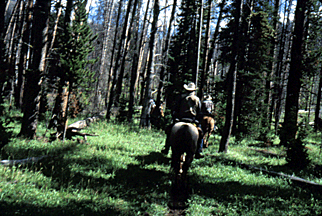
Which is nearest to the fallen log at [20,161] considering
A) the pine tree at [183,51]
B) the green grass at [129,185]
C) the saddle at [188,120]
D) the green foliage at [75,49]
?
the green grass at [129,185]

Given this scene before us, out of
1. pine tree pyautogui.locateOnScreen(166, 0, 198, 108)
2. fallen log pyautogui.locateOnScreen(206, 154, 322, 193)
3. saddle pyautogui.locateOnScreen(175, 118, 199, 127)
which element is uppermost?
pine tree pyautogui.locateOnScreen(166, 0, 198, 108)

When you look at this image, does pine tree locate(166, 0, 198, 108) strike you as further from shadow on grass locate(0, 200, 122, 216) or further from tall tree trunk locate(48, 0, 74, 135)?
shadow on grass locate(0, 200, 122, 216)

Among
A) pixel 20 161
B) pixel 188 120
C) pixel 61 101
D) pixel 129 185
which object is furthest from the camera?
pixel 61 101

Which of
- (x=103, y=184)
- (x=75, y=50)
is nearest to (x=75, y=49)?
(x=75, y=50)

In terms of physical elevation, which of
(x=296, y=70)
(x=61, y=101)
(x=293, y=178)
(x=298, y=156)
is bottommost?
(x=293, y=178)

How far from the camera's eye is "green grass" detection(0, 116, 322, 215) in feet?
15.6

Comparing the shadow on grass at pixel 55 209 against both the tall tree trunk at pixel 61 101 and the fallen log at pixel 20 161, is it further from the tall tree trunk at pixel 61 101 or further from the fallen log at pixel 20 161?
the tall tree trunk at pixel 61 101

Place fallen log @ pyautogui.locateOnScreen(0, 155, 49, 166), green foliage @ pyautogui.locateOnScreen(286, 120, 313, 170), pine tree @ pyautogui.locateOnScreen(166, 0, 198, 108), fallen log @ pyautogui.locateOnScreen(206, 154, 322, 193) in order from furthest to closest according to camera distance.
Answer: pine tree @ pyautogui.locateOnScreen(166, 0, 198, 108)
green foliage @ pyautogui.locateOnScreen(286, 120, 313, 170)
fallen log @ pyautogui.locateOnScreen(206, 154, 322, 193)
fallen log @ pyautogui.locateOnScreen(0, 155, 49, 166)

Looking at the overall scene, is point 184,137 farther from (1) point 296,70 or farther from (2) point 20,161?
(1) point 296,70

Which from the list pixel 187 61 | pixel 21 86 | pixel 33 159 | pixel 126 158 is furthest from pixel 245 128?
pixel 21 86

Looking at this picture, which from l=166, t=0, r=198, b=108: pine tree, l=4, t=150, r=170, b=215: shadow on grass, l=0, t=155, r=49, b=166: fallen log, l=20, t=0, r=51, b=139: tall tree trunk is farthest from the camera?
l=166, t=0, r=198, b=108: pine tree

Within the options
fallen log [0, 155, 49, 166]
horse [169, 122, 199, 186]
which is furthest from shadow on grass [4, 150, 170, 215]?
horse [169, 122, 199, 186]

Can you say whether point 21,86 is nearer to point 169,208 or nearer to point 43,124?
point 43,124

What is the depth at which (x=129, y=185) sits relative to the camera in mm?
6562
